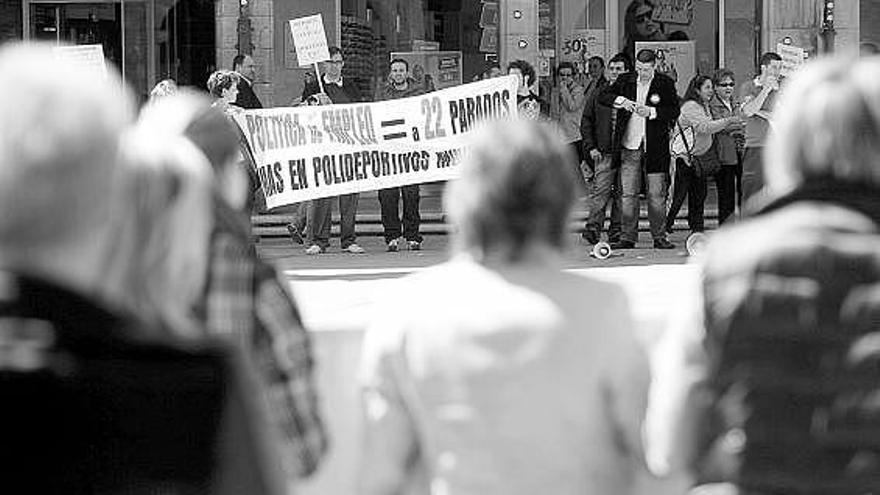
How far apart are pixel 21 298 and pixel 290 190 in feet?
44.7

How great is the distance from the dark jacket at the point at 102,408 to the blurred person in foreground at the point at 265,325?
5.05 ft

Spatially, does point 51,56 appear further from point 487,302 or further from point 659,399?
point 659,399

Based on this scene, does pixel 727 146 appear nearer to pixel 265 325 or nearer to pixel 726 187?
pixel 726 187

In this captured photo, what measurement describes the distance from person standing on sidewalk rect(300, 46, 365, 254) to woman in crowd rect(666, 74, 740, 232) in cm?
304

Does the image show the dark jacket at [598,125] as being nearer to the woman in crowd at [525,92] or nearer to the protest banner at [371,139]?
the woman in crowd at [525,92]

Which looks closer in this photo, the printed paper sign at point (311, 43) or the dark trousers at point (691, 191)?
the dark trousers at point (691, 191)

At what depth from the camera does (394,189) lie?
639 inches

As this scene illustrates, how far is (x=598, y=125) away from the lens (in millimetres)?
15938

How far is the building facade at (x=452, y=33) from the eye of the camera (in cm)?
1958

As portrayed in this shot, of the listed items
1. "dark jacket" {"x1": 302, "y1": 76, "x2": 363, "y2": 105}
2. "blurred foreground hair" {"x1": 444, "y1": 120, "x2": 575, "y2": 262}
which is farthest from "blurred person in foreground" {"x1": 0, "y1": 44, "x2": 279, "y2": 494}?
"dark jacket" {"x1": 302, "y1": 76, "x2": 363, "y2": 105}

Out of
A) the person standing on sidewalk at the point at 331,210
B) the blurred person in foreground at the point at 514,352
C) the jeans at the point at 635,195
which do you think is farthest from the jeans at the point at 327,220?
the blurred person in foreground at the point at 514,352

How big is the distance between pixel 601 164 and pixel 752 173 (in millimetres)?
1753

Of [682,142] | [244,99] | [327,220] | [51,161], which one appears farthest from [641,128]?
[51,161]

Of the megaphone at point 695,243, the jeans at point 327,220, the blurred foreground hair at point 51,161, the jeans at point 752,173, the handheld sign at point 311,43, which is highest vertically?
the handheld sign at point 311,43
